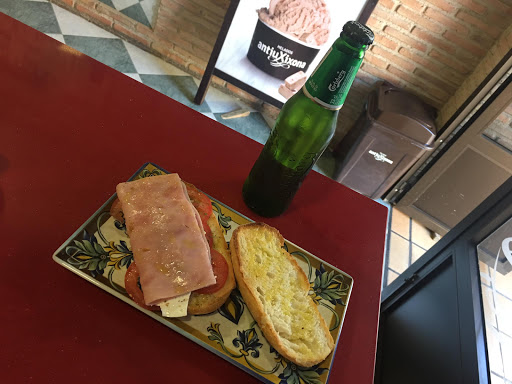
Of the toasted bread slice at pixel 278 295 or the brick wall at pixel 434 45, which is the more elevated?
the brick wall at pixel 434 45

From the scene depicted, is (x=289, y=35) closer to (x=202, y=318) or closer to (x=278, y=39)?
(x=278, y=39)

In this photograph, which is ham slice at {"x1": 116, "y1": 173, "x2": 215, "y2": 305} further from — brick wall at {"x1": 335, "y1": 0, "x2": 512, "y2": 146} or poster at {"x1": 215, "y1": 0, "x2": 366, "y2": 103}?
brick wall at {"x1": 335, "y1": 0, "x2": 512, "y2": 146}

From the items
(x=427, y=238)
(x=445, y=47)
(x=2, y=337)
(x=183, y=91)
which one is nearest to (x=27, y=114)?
(x=2, y=337)

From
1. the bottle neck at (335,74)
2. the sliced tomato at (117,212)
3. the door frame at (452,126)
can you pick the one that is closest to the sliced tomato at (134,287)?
the sliced tomato at (117,212)

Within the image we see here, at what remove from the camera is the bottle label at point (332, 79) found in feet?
2.11

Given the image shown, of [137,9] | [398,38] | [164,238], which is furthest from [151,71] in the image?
[164,238]

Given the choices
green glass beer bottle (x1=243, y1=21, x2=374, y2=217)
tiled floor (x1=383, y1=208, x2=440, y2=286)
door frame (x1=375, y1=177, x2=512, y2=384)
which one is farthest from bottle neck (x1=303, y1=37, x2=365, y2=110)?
tiled floor (x1=383, y1=208, x2=440, y2=286)

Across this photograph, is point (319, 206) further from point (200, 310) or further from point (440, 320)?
point (440, 320)

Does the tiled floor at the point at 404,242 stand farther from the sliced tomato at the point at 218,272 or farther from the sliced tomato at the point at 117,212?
the sliced tomato at the point at 117,212

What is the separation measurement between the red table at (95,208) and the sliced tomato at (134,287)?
0.04 m

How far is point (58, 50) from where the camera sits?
0.96m

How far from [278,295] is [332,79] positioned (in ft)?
1.36

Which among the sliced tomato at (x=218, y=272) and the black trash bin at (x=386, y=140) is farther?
the black trash bin at (x=386, y=140)

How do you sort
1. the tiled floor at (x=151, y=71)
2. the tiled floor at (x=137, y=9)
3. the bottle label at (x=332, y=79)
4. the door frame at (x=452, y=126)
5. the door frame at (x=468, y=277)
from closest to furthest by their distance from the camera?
1. the bottle label at (x=332, y=79)
2. the door frame at (x=468, y=277)
3. the door frame at (x=452, y=126)
4. the tiled floor at (x=151, y=71)
5. the tiled floor at (x=137, y=9)
